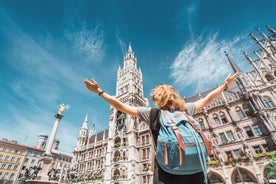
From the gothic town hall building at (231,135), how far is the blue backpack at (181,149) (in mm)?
13963

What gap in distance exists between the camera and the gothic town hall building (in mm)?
17578

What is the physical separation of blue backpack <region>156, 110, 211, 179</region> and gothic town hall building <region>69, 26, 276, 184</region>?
14.0 meters

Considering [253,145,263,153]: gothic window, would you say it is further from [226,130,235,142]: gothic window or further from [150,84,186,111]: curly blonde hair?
[150,84,186,111]: curly blonde hair

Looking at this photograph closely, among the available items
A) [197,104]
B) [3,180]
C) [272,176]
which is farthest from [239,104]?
[3,180]

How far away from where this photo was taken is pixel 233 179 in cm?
1816

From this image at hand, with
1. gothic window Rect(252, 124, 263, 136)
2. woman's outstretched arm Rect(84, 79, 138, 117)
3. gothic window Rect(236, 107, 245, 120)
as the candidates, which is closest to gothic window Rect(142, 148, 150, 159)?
gothic window Rect(236, 107, 245, 120)

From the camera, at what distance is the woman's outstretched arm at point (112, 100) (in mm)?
2002

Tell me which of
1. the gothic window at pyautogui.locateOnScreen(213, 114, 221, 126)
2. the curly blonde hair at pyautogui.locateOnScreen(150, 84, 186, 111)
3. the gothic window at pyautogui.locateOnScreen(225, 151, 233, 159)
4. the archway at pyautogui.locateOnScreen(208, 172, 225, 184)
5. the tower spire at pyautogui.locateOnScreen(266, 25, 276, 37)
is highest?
the tower spire at pyautogui.locateOnScreen(266, 25, 276, 37)

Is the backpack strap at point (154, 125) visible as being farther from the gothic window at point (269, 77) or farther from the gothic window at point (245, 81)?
the gothic window at point (269, 77)

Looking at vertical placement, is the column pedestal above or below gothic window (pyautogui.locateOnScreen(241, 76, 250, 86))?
below

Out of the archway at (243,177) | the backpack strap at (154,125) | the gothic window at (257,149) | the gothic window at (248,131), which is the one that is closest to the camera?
the backpack strap at (154,125)

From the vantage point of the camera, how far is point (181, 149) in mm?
1326

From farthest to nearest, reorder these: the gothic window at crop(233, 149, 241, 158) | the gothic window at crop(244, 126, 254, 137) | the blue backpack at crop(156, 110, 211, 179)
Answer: the gothic window at crop(244, 126, 254, 137) < the gothic window at crop(233, 149, 241, 158) < the blue backpack at crop(156, 110, 211, 179)

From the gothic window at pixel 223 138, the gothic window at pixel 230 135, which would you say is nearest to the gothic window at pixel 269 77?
the gothic window at pixel 230 135
